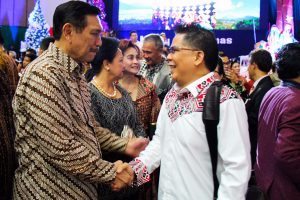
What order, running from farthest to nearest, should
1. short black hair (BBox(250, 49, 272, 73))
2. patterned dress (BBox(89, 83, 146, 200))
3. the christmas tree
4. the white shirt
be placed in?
1. the christmas tree
2. short black hair (BBox(250, 49, 272, 73))
3. patterned dress (BBox(89, 83, 146, 200))
4. the white shirt

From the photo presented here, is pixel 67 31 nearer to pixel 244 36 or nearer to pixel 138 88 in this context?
pixel 138 88

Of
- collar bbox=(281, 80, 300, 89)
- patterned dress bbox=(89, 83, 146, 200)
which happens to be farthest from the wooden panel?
collar bbox=(281, 80, 300, 89)

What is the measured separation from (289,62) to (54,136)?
1606mm

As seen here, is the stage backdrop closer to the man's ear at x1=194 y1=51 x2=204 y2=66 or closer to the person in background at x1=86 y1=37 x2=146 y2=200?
the person in background at x1=86 y1=37 x2=146 y2=200

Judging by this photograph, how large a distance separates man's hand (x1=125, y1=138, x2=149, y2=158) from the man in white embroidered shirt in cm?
53

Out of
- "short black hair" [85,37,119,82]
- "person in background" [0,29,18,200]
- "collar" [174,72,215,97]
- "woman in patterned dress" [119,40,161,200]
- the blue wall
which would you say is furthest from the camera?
the blue wall

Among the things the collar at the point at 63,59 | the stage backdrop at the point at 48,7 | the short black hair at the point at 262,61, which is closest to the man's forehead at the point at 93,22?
the collar at the point at 63,59

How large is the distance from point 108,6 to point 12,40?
145 inches

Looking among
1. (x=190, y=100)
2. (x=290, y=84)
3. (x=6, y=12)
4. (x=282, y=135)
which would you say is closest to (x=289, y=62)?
(x=290, y=84)

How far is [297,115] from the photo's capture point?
2434 mm

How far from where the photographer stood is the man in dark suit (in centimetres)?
398

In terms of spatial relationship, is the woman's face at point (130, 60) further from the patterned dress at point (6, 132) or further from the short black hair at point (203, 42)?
the short black hair at point (203, 42)

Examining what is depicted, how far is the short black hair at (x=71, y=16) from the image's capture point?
Result: 2117 millimetres

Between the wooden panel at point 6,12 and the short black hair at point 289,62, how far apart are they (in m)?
11.7
